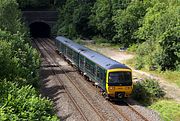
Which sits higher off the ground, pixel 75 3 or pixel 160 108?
pixel 75 3

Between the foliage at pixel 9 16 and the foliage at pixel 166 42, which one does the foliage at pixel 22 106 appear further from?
the foliage at pixel 9 16

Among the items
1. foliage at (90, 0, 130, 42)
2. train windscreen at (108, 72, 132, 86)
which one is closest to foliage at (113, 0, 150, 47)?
foliage at (90, 0, 130, 42)

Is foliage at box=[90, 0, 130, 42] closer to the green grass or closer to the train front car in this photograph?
the green grass

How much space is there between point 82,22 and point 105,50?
64.1ft

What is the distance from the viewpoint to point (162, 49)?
37.0 metres

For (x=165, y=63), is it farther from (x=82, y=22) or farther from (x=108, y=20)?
(x=82, y=22)

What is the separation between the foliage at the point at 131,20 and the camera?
53.7 m

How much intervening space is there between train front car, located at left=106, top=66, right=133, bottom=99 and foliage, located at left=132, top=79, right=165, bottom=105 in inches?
70.1

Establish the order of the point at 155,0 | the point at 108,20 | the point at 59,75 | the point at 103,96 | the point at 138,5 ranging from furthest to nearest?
1. the point at 108,20
2. the point at 138,5
3. the point at 155,0
4. the point at 59,75
5. the point at 103,96

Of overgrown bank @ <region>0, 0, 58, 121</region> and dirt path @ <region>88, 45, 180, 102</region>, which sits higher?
overgrown bank @ <region>0, 0, 58, 121</region>

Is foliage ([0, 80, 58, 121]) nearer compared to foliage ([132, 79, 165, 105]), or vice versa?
foliage ([0, 80, 58, 121])

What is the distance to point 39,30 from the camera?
300 feet

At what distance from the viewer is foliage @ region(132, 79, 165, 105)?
86.2ft

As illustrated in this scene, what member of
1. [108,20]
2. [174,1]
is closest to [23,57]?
[174,1]
